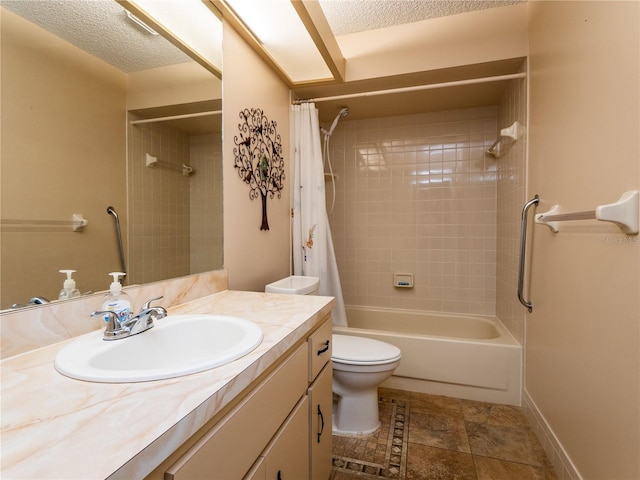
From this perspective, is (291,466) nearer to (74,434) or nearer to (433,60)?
(74,434)

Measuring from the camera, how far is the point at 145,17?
1.07 m

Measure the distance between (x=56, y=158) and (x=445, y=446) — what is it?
1942mm

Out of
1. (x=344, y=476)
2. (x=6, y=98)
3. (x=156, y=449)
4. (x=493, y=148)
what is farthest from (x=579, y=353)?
(x=6, y=98)

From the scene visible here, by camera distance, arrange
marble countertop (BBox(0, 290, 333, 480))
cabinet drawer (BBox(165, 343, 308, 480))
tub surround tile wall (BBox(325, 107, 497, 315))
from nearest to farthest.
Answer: marble countertop (BBox(0, 290, 333, 480))
cabinet drawer (BBox(165, 343, 308, 480))
tub surround tile wall (BBox(325, 107, 497, 315))

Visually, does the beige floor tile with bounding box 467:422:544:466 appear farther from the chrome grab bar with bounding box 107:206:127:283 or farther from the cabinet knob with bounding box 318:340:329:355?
the chrome grab bar with bounding box 107:206:127:283

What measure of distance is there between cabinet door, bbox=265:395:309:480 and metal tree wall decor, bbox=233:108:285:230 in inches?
45.3

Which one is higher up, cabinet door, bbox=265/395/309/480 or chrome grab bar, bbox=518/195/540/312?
chrome grab bar, bbox=518/195/540/312

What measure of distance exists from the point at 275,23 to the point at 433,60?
102cm

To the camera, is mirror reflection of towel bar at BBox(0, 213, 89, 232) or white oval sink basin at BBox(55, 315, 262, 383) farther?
mirror reflection of towel bar at BBox(0, 213, 89, 232)

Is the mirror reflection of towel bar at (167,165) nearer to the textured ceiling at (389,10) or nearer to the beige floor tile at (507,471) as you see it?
the textured ceiling at (389,10)

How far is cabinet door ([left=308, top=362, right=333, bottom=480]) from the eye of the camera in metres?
1.04

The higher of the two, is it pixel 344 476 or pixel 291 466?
pixel 291 466

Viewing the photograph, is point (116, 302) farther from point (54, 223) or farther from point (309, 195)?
point (309, 195)

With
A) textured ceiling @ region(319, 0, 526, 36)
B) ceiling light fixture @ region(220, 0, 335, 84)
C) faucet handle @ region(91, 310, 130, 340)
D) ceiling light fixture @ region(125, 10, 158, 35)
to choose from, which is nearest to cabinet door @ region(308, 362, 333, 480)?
faucet handle @ region(91, 310, 130, 340)
